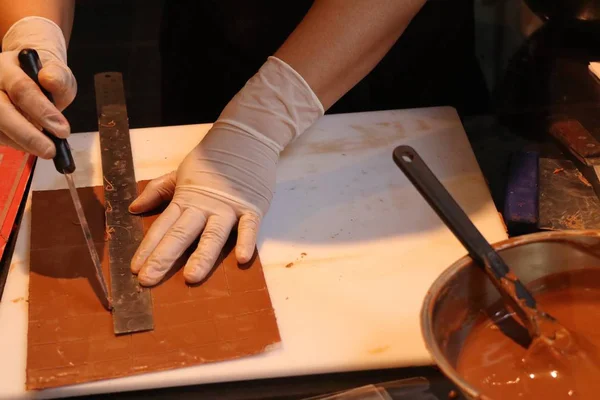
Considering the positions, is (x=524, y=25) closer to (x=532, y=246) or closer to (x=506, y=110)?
(x=506, y=110)

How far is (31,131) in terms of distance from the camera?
0.83 m

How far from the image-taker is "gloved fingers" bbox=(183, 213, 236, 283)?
0.87 m

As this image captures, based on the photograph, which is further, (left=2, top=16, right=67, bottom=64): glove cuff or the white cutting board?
(left=2, top=16, right=67, bottom=64): glove cuff

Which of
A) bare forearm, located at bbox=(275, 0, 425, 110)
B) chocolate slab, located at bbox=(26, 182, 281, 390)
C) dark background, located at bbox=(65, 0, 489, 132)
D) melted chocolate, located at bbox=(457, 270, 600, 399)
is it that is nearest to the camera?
melted chocolate, located at bbox=(457, 270, 600, 399)

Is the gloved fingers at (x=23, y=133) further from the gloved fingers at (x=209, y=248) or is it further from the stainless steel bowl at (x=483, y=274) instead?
the stainless steel bowl at (x=483, y=274)

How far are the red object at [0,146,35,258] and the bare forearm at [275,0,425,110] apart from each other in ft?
1.45

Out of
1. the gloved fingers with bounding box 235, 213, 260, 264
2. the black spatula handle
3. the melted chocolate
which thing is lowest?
the gloved fingers with bounding box 235, 213, 260, 264

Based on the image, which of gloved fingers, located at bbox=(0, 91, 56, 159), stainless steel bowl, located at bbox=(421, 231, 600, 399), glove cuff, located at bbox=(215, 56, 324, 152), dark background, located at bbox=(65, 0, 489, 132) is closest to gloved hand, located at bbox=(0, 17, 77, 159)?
gloved fingers, located at bbox=(0, 91, 56, 159)

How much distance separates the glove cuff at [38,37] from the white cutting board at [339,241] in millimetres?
187

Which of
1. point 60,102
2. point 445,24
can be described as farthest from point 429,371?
point 445,24

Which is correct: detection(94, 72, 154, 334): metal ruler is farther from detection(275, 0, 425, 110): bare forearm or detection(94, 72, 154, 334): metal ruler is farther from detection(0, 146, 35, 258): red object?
detection(275, 0, 425, 110): bare forearm

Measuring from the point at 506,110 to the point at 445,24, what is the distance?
7.8 inches

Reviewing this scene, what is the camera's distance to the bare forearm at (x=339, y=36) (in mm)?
1009

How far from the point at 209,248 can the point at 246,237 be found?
0.17 feet
